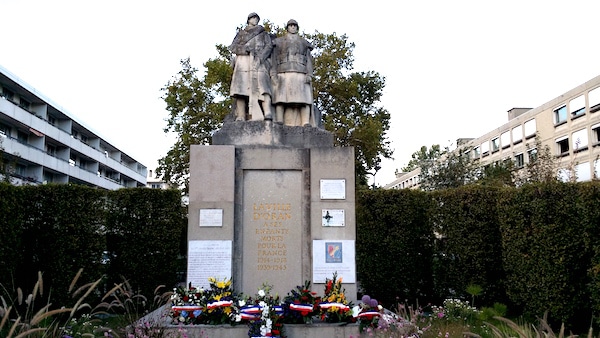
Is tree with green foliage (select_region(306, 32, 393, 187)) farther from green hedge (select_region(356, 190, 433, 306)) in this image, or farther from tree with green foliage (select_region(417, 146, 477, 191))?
green hedge (select_region(356, 190, 433, 306))

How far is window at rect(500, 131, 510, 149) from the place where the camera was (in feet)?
174

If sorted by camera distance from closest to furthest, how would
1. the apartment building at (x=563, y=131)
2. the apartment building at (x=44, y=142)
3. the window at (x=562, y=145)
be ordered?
the apartment building at (x=44, y=142)
the apartment building at (x=563, y=131)
the window at (x=562, y=145)

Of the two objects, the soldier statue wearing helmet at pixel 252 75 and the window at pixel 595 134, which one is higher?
the window at pixel 595 134

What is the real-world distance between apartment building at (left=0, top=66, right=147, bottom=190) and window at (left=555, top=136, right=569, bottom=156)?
41.0 meters

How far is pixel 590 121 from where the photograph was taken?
3841 centimetres

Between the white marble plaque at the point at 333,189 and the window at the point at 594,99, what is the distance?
36.9 meters

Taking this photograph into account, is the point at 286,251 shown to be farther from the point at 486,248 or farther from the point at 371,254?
the point at 486,248

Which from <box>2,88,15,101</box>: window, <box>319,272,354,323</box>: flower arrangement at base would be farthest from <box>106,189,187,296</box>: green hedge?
<box>2,88,15,101</box>: window

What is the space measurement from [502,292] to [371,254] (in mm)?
3417

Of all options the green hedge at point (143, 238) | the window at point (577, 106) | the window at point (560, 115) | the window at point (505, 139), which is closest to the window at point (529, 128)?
the window at point (560, 115)

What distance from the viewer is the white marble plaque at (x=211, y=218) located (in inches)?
319

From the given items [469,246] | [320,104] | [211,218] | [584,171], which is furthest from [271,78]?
[584,171]

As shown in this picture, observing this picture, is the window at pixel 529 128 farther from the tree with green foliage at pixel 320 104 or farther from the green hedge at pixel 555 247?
the green hedge at pixel 555 247

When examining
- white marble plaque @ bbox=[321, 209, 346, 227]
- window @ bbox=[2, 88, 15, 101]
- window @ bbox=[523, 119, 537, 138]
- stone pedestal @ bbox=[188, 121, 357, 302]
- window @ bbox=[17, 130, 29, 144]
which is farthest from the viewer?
window @ bbox=[523, 119, 537, 138]
